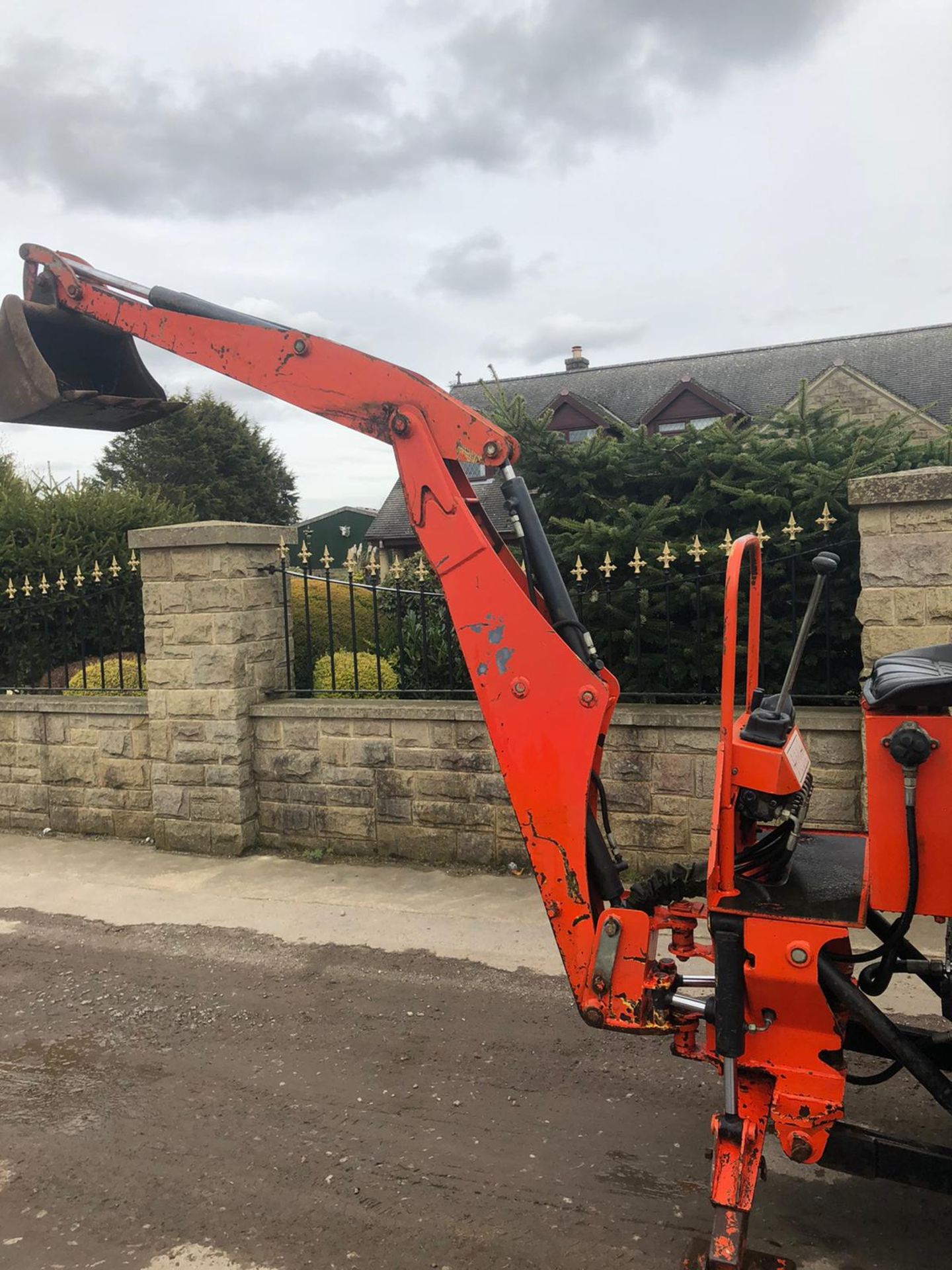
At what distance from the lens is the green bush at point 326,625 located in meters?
7.40

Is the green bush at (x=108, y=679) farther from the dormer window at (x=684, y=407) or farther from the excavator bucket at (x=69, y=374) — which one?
the dormer window at (x=684, y=407)

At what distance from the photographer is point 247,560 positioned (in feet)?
21.1

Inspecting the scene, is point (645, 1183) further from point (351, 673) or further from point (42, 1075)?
point (351, 673)

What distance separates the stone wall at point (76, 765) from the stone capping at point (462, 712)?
112cm

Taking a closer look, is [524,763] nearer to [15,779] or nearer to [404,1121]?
[404,1121]

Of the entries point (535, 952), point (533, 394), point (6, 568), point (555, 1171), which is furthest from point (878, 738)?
point (533, 394)

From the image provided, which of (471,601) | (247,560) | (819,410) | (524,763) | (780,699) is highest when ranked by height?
(819,410)

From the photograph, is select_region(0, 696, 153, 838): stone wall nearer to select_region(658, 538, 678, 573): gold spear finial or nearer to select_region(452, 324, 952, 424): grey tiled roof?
select_region(658, 538, 678, 573): gold spear finial

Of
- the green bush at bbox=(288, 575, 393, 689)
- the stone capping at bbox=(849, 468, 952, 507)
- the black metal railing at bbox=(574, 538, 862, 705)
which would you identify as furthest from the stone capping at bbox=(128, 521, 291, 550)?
the stone capping at bbox=(849, 468, 952, 507)

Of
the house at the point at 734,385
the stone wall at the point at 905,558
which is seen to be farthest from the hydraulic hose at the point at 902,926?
the house at the point at 734,385

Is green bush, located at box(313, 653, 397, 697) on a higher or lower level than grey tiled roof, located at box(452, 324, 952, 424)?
lower

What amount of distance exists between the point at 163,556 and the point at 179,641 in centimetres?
61

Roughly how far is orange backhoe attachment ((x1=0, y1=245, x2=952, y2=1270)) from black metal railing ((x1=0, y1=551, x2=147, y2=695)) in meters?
4.19

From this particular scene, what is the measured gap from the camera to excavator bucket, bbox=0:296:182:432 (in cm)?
386
